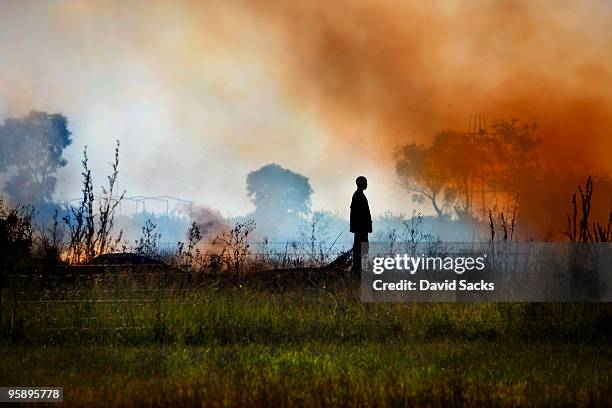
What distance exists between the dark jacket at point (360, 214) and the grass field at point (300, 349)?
1.79m

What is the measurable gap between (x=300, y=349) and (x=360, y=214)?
5.65 metres

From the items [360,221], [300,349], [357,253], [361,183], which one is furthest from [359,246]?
[300,349]

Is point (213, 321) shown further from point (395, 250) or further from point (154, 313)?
point (395, 250)

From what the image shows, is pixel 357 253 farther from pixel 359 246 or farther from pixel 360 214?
pixel 360 214

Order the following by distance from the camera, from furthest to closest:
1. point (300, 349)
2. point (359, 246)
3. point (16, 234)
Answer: point (359, 246), point (16, 234), point (300, 349)

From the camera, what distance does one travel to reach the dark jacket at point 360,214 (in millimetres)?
16469

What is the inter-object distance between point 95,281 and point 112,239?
2.65 metres

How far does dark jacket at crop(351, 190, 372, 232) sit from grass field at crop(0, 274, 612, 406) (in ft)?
5.86

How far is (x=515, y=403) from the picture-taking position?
25.7 feet

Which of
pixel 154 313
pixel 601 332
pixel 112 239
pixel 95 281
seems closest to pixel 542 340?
pixel 601 332

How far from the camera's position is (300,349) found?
11266mm

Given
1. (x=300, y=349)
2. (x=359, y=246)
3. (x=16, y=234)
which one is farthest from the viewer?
(x=359, y=246)

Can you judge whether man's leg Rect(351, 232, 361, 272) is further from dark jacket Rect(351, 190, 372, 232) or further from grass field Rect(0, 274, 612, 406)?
grass field Rect(0, 274, 612, 406)

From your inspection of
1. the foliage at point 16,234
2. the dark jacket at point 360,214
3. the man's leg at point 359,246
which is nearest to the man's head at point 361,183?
the dark jacket at point 360,214
